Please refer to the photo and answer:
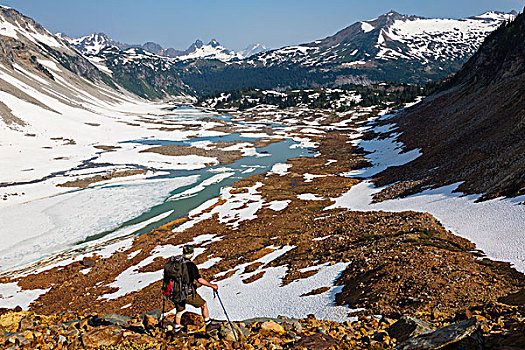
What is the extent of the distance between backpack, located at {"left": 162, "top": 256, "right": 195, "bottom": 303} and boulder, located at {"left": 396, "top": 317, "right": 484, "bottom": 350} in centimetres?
669

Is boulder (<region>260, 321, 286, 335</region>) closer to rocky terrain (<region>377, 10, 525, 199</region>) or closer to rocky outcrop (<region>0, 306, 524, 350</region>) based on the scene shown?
rocky outcrop (<region>0, 306, 524, 350</region>)

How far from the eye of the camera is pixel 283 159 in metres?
84.0

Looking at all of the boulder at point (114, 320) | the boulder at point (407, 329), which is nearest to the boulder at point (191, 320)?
the boulder at point (114, 320)

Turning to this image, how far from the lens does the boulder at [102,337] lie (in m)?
10.0

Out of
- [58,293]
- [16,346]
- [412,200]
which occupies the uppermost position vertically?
[16,346]

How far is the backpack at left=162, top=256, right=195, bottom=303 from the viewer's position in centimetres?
1048

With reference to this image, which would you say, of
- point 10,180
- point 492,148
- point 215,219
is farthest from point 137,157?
point 492,148

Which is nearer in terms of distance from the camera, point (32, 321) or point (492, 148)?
point (32, 321)

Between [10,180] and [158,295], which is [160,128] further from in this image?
[158,295]

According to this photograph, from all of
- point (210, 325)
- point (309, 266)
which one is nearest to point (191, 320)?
point (210, 325)

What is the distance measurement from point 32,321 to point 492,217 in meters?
25.1

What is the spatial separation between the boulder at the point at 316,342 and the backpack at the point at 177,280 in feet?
13.2

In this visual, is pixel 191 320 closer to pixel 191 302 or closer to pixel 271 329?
pixel 191 302

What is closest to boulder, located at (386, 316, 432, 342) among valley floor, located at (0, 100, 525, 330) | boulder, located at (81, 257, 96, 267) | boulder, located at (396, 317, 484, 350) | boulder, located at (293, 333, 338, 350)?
boulder, located at (396, 317, 484, 350)
